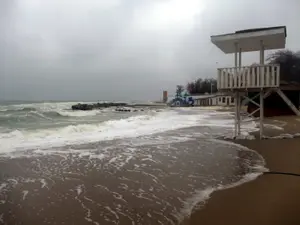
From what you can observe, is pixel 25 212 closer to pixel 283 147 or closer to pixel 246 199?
pixel 246 199

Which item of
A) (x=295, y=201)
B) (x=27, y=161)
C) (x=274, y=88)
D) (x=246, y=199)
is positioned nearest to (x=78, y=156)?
(x=27, y=161)

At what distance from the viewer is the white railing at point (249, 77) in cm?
1313

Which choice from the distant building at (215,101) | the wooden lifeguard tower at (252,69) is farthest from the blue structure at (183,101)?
the wooden lifeguard tower at (252,69)

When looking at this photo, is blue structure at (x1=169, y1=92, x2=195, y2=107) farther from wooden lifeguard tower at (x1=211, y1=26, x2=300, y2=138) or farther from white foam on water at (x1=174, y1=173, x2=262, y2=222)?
white foam on water at (x1=174, y1=173, x2=262, y2=222)

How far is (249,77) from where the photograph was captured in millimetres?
13508

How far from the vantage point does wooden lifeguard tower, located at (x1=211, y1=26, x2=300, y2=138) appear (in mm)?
12961

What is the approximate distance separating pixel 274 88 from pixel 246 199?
8.76m

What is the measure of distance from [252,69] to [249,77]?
1.25 ft

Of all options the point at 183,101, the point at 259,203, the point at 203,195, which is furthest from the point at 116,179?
the point at 183,101

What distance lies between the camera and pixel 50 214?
16.9 ft

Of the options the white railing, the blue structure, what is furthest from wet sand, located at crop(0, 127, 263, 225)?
the blue structure

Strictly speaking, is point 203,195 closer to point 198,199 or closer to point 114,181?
point 198,199

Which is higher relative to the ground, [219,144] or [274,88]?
[274,88]

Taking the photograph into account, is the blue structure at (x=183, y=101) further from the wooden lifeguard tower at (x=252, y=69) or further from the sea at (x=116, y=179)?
the sea at (x=116, y=179)
